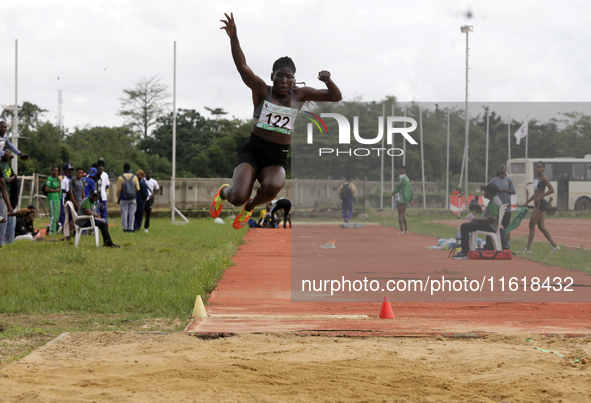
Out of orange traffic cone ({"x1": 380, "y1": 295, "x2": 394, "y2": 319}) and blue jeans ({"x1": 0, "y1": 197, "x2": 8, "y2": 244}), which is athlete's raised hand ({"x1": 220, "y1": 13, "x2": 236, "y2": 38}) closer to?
orange traffic cone ({"x1": 380, "y1": 295, "x2": 394, "y2": 319})

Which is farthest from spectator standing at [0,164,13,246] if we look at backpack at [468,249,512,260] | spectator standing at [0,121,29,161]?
backpack at [468,249,512,260]

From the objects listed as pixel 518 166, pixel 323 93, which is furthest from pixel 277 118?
pixel 518 166

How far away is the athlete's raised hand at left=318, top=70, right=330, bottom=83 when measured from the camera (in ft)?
18.2

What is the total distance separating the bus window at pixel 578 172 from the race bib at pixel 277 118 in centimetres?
1511

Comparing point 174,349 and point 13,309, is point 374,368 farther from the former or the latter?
point 13,309

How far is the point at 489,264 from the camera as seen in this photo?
1185 centimetres

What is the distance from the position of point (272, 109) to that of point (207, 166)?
4157 centimetres

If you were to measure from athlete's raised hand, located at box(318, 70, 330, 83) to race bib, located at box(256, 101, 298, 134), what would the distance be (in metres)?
0.40

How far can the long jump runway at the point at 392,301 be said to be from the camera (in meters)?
6.29

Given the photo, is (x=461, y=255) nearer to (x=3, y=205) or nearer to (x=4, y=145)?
(x=4, y=145)

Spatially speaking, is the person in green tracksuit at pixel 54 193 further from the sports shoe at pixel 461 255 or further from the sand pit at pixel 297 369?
the sand pit at pixel 297 369

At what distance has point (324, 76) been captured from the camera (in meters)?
5.55

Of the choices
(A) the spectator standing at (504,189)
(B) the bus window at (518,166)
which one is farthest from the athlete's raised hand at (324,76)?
(B) the bus window at (518,166)

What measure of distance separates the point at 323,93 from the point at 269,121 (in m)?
0.64
